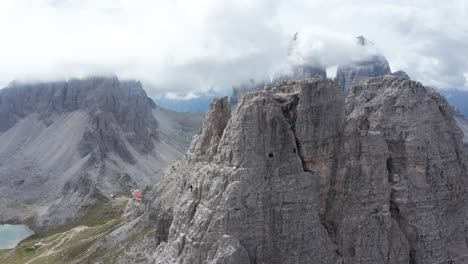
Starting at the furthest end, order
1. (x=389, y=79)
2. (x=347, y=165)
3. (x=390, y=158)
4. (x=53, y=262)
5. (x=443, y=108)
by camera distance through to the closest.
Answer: (x=53, y=262)
(x=389, y=79)
(x=443, y=108)
(x=390, y=158)
(x=347, y=165)

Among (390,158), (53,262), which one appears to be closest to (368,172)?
(390,158)

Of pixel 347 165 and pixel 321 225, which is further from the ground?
pixel 347 165

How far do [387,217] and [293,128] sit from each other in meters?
17.4

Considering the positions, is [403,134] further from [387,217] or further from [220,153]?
[220,153]

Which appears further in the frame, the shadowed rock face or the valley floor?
the valley floor

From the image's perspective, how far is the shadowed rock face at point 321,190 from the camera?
178 feet

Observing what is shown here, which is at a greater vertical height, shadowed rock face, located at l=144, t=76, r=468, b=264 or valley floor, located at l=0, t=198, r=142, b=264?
shadowed rock face, located at l=144, t=76, r=468, b=264

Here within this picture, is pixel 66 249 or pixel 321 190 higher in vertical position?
pixel 321 190

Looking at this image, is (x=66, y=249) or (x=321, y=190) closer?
(x=321, y=190)

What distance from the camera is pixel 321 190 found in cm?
5750

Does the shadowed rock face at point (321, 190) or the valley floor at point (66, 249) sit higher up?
the shadowed rock face at point (321, 190)

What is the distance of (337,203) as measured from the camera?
189ft

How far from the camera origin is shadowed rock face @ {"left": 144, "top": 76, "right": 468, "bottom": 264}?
5441cm

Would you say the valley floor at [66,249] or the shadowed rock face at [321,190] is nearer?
the shadowed rock face at [321,190]
